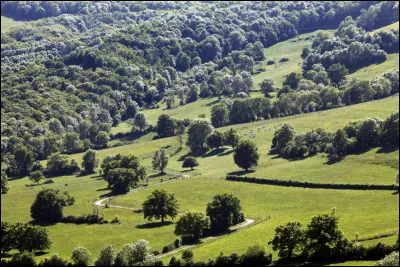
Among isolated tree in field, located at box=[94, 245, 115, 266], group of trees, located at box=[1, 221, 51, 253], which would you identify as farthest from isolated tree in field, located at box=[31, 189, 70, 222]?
isolated tree in field, located at box=[94, 245, 115, 266]

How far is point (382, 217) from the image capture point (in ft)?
428

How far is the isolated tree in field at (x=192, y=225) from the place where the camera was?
451ft

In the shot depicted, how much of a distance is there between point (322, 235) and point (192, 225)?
35.1m

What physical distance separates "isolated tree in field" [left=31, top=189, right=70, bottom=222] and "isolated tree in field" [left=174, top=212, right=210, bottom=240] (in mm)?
42008

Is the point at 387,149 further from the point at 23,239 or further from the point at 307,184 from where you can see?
the point at 23,239

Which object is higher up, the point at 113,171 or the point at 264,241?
the point at 113,171

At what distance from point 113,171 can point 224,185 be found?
1307 inches

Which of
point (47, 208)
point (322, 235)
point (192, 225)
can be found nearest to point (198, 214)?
point (192, 225)

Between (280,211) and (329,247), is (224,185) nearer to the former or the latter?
(280,211)

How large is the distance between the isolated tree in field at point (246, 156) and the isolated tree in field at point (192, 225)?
57721mm

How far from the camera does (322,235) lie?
110 m

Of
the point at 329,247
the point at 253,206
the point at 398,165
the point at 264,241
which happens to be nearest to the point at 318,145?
the point at 398,165

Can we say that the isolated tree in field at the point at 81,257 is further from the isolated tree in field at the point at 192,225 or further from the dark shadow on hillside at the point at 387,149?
the dark shadow on hillside at the point at 387,149

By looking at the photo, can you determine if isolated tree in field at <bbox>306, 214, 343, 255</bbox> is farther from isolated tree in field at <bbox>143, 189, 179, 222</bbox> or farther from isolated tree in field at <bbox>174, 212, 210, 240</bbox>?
isolated tree in field at <bbox>143, 189, 179, 222</bbox>
